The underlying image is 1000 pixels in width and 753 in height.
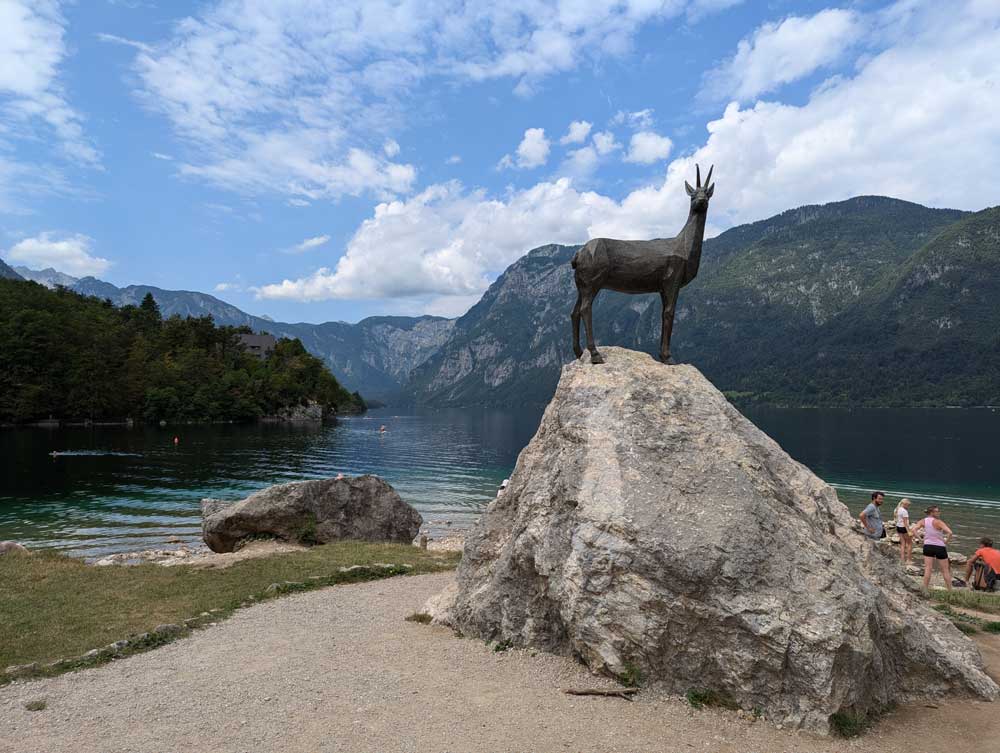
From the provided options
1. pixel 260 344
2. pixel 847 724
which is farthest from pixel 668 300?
pixel 260 344

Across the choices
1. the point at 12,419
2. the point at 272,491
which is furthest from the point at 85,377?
the point at 272,491

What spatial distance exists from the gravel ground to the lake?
77.2ft

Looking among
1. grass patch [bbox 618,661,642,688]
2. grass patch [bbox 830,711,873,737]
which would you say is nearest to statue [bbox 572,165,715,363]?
grass patch [bbox 618,661,642,688]

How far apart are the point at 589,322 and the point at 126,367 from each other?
133 meters

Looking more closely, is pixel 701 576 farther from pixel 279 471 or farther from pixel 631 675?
pixel 279 471

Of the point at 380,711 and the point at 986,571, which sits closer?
the point at 380,711

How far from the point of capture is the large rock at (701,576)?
834 centimetres

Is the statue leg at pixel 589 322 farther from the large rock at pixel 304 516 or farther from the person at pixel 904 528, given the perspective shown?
the person at pixel 904 528

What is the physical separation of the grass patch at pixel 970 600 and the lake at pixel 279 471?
77.0 feet

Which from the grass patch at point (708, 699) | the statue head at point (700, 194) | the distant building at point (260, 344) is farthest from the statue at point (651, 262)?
the distant building at point (260, 344)

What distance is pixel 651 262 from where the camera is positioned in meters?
13.5

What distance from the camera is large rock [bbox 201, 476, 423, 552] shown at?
2280 cm

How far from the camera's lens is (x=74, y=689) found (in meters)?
9.59

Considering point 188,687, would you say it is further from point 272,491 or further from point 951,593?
point 951,593
